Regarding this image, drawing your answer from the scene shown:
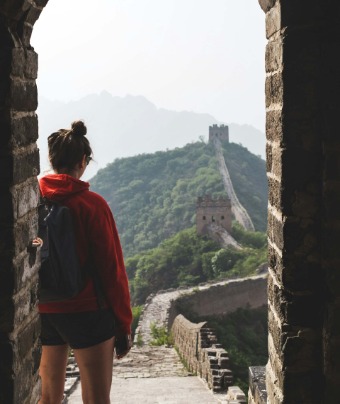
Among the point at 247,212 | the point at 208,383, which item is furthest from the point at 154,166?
the point at 208,383

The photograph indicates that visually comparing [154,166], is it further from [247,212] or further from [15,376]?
[15,376]

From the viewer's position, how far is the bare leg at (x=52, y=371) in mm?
3398

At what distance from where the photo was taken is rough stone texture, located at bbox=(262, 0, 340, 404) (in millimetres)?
2965

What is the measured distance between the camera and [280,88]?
3.04 metres

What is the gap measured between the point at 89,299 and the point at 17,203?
597mm

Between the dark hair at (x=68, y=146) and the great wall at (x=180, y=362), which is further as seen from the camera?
the great wall at (x=180, y=362)

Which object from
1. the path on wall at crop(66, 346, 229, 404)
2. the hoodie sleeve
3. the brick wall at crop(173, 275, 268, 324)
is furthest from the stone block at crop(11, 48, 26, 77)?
the brick wall at crop(173, 275, 268, 324)

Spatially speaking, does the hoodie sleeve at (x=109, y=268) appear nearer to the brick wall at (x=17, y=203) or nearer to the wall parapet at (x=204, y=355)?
the brick wall at (x=17, y=203)

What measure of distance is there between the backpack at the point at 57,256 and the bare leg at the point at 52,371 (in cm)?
28

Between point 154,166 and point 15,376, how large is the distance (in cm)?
6558

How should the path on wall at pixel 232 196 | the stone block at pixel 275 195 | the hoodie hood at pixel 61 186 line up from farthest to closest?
the path on wall at pixel 232 196 → the hoodie hood at pixel 61 186 → the stone block at pixel 275 195

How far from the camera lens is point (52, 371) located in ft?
11.2

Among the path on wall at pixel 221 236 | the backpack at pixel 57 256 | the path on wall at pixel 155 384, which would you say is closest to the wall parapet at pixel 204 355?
the path on wall at pixel 155 384

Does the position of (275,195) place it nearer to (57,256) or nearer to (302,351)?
(302,351)
